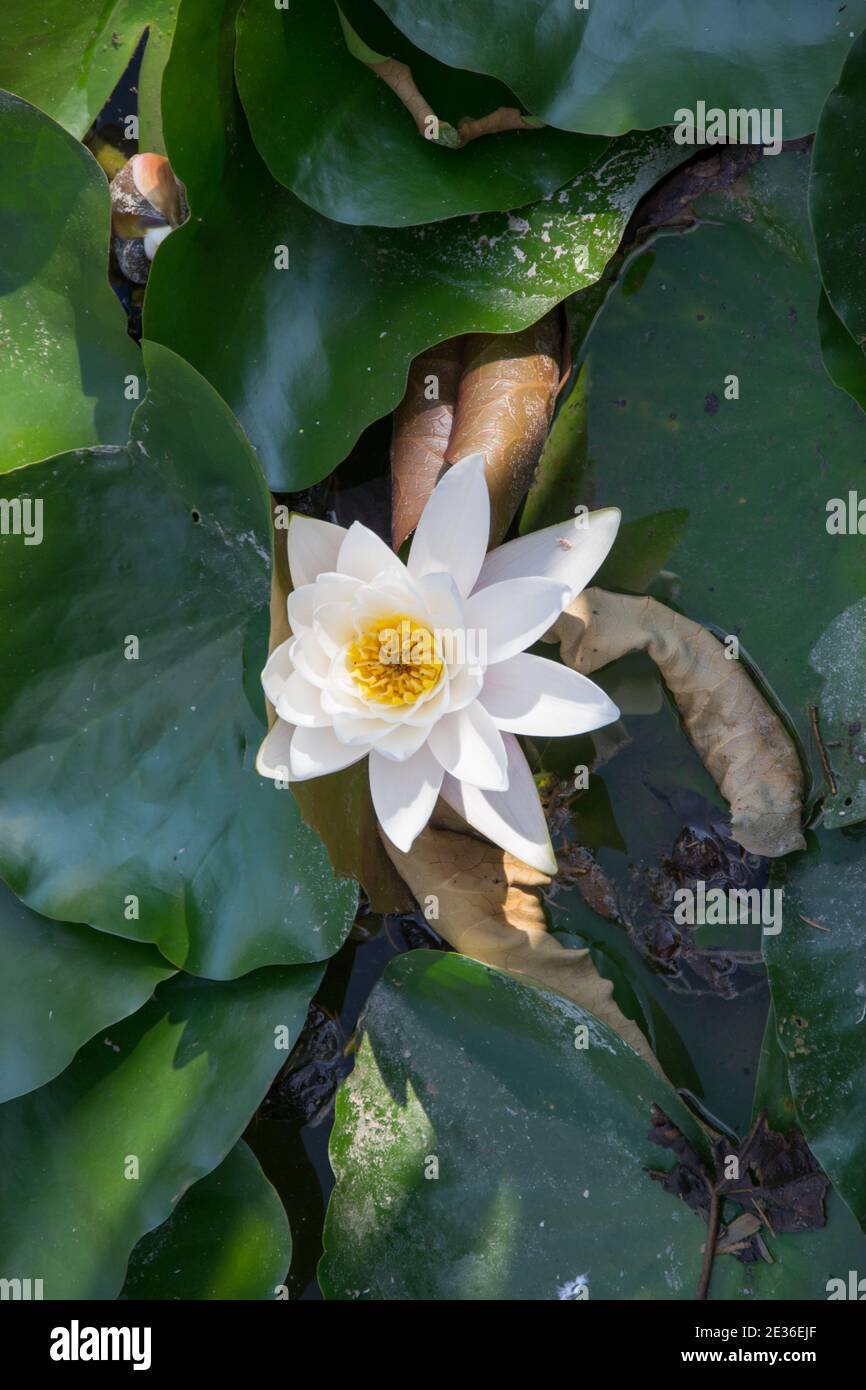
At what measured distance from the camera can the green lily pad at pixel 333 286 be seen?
6.53 feet

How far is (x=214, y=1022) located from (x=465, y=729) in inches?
32.0

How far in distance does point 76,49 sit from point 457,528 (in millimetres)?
1342

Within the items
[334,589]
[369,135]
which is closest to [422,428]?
[369,135]

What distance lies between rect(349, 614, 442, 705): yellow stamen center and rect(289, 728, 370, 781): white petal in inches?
3.7

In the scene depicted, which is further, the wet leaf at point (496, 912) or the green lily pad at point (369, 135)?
the wet leaf at point (496, 912)

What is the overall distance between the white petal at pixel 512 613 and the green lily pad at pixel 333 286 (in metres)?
0.51

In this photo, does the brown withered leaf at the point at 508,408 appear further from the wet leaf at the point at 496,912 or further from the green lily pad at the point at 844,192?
the wet leaf at the point at 496,912

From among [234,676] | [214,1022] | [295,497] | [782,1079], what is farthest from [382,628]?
[782,1079]

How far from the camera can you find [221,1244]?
2098mm

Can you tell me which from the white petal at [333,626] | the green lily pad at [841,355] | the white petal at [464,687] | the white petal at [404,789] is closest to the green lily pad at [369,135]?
the green lily pad at [841,355]

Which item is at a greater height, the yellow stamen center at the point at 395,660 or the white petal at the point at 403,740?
the yellow stamen center at the point at 395,660
